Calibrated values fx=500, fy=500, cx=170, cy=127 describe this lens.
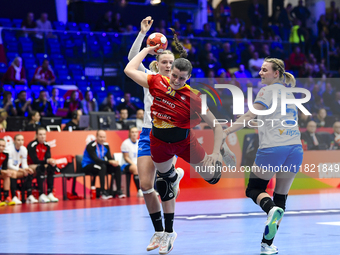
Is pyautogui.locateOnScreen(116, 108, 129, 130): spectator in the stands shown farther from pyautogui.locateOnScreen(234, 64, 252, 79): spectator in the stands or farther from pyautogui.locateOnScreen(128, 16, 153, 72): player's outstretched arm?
pyautogui.locateOnScreen(128, 16, 153, 72): player's outstretched arm

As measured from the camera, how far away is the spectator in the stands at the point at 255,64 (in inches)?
696

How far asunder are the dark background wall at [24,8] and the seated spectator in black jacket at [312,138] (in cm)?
1047

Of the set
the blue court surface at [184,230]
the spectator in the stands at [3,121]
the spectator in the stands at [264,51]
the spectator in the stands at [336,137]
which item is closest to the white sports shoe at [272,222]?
the blue court surface at [184,230]

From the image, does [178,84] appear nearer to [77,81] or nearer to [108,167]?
[108,167]

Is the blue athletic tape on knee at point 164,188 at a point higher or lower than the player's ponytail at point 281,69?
lower

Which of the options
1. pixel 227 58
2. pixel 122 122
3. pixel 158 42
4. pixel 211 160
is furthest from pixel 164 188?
pixel 227 58

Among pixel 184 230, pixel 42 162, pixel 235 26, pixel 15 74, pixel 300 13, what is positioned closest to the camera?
pixel 184 230

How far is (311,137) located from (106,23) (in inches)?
324

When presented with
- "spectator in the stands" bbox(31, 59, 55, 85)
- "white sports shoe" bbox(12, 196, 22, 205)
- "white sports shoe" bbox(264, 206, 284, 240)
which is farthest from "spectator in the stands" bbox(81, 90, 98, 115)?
"white sports shoe" bbox(264, 206, 284, 240)

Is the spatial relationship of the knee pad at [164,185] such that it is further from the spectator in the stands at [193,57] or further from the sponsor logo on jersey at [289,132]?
the spectator in the stands at [193,57]

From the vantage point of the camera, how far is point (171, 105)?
479cm

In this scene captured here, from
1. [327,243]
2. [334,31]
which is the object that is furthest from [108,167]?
[334,31]

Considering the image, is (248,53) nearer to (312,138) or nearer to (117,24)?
(117,24)

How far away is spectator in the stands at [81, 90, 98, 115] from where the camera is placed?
46.9 ft
